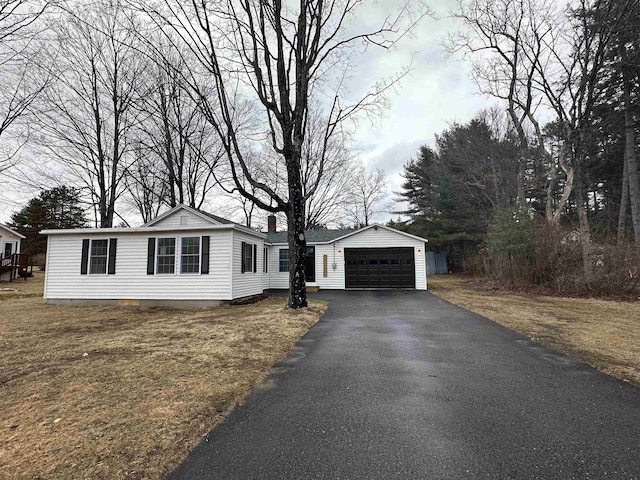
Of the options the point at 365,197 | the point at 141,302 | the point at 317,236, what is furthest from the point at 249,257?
the point at 365,197

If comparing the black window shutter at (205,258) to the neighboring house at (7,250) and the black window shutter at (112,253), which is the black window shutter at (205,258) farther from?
the neighboring house at (7,250)

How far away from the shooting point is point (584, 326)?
6.75 m

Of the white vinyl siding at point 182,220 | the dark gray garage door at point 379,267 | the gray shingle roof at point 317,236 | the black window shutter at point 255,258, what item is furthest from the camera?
the gray shingle roof at point 317,236

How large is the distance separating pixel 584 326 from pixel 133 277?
42.8ft

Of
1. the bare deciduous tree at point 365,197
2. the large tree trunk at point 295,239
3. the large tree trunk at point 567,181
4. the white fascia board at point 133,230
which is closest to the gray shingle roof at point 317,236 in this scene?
the white fascia board at point 133,230

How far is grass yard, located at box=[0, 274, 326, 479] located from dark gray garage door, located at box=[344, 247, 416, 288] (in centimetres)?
998

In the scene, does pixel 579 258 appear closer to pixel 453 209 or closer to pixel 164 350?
pixel 164 350

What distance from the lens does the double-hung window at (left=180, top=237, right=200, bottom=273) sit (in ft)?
36.3

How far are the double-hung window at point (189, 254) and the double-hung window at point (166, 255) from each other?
0.31 meters

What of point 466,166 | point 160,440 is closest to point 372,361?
point 160,440

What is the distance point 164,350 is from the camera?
4.99 metres

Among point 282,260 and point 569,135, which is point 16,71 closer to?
point 282,260

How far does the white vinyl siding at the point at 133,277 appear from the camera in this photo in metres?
10.9

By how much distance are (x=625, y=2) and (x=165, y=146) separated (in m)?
20.5
